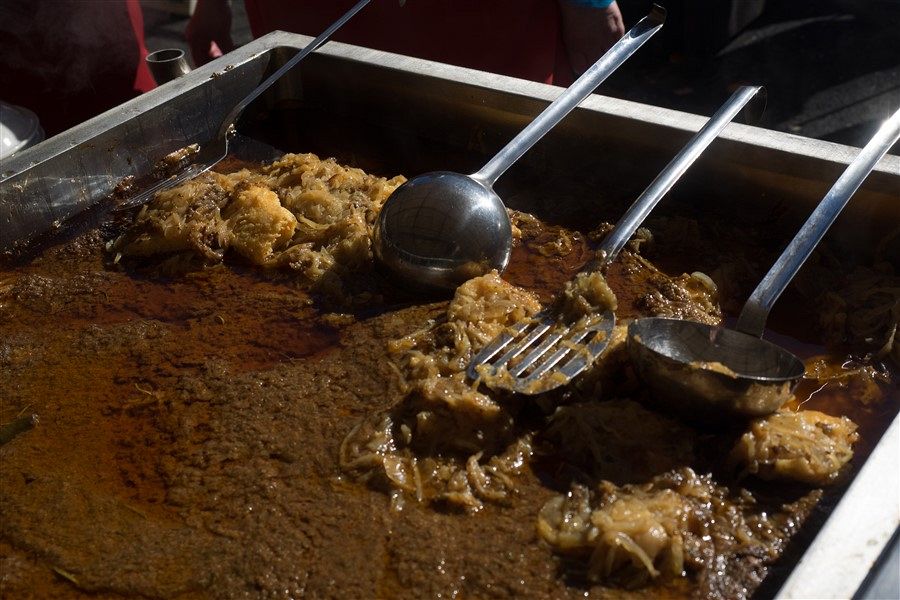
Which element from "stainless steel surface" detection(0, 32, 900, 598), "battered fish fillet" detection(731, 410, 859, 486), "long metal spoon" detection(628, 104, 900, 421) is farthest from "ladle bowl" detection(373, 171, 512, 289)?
"battered fish fillet" detection(731, 410, 859, 486)

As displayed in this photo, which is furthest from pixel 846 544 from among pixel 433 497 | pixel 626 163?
pixel 626 163

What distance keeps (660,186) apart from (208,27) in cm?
422

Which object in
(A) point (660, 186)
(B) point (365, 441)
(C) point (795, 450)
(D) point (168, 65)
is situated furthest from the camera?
(D) point (168, 65)

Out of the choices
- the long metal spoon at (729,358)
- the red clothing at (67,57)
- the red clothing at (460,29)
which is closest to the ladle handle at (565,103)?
the long metal spoon at (729,358)

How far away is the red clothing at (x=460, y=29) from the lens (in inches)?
178

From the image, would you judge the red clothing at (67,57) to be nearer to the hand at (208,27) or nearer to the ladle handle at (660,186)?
the hand at (208,27)

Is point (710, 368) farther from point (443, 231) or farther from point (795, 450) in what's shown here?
point (443, 231)

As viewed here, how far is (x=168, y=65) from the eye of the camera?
4.06 m

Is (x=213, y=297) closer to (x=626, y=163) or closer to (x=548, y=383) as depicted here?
(x=548, y=383)

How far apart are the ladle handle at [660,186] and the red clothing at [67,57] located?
3.82 meters

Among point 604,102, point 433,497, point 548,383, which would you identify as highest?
point 604,102

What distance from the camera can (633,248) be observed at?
10.2 feet

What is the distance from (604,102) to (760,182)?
2.58ft

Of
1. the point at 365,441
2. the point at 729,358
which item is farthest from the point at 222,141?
the point at 729,358
